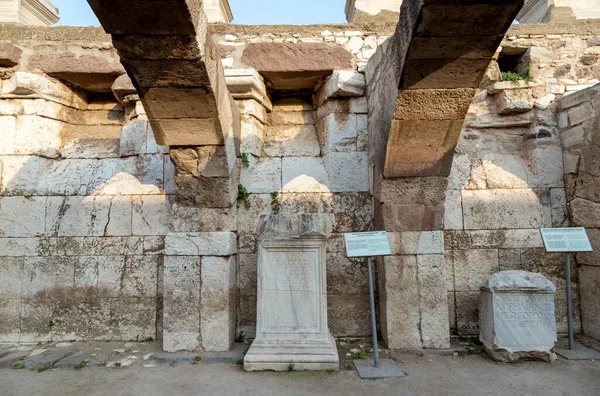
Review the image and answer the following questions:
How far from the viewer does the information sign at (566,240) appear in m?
2.96

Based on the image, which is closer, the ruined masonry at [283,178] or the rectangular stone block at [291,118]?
the ruined masonry at [283,178]

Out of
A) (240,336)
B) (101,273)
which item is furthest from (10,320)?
(240,336)

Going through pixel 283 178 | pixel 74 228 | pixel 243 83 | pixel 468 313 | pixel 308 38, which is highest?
pixel 308 38

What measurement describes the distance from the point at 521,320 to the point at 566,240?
78 cm

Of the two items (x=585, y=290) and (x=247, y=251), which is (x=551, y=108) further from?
(x=247, y=251)

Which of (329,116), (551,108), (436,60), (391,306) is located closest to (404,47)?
(436,60)

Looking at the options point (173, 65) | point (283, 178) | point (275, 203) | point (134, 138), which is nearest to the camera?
point (173, 65)

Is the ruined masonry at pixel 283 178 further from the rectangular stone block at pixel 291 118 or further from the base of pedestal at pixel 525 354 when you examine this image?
the base of pedestal at pixel 525 354

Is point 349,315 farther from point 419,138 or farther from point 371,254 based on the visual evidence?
point 419,138

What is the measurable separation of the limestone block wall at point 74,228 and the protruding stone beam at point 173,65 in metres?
0.91

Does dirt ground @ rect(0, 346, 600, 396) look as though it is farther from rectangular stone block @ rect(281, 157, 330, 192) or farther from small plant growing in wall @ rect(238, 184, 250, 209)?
rectangular stone block @ rect(281, 157, 330, 192)

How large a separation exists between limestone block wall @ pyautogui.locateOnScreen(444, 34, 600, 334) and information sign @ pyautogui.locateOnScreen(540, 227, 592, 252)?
0.42 metres

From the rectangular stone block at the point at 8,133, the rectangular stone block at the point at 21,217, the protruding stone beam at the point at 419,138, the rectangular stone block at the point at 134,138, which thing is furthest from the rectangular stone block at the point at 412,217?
the rectangular stone block at the point at 8,133

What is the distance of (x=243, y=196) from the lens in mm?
3447
